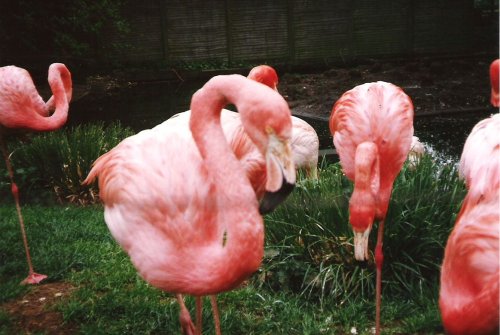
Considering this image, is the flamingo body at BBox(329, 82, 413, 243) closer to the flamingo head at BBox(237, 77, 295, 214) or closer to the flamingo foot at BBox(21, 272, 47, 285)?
Answer: the flamingo head at BBox(237, 77, 295, 214)

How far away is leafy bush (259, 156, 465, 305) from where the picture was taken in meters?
2.56

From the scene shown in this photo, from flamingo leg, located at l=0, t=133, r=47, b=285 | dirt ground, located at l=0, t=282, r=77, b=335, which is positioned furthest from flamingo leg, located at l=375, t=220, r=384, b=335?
flamingo leg, located at l=0, t=133, r=47, b=285

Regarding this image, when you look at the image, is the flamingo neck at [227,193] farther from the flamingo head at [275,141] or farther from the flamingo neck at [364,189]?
the flamingo neck at [364,189]

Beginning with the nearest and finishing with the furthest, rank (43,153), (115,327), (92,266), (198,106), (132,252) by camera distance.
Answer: (198,106) < (132,252) < (115,327) < (43,153) < (92,266)

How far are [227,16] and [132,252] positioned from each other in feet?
Result: 2.47

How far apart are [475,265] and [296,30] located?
2.66ft

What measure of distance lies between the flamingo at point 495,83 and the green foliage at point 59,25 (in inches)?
39.2

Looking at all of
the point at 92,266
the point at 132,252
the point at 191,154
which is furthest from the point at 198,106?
the point at 92,266

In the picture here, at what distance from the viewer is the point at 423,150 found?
107 inches

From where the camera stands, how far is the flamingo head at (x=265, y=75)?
1.58 m

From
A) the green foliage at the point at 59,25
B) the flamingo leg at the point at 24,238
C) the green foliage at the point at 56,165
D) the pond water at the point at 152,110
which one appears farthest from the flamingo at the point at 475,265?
the flamingo leg at the point at 24,238

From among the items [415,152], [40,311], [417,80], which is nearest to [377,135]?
[415,152]

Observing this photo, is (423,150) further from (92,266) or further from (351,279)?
(92,266)

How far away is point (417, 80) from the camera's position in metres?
1.60
